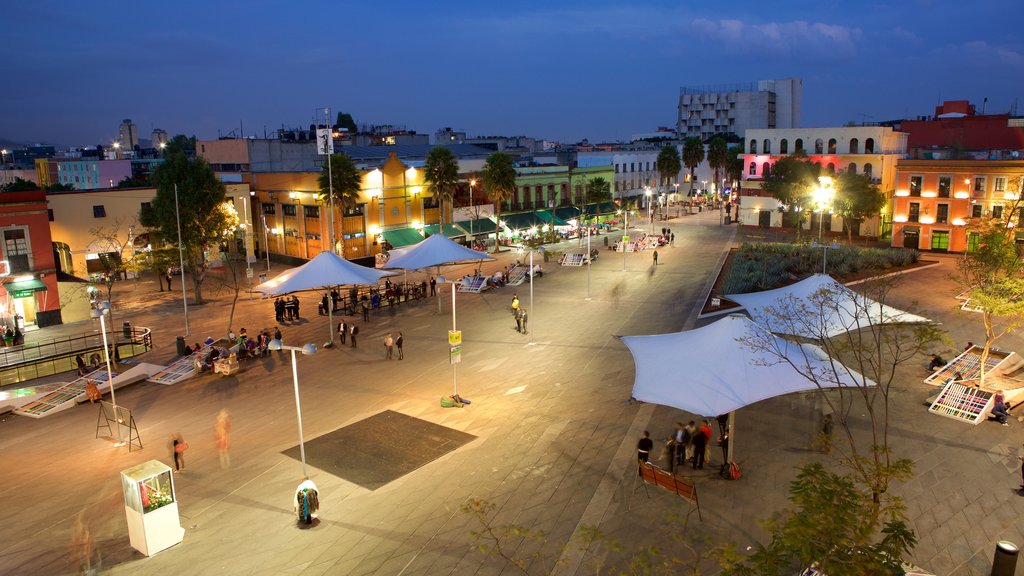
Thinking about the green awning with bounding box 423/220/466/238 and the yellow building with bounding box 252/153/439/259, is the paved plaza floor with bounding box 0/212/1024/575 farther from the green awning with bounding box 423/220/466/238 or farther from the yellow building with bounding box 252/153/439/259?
the green awning with bounding box 423/220/466/238

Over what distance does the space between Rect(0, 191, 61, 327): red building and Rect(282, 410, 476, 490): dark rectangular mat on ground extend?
2324 centimetres

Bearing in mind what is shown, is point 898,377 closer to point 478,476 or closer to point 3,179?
point 478,476

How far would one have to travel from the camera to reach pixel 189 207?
37.7m

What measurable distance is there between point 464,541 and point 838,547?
24.6 ft

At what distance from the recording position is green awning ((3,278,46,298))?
1293 inches

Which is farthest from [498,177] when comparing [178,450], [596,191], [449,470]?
[178,450]

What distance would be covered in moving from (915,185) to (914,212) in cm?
215

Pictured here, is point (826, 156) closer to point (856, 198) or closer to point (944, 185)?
point (856, 198)

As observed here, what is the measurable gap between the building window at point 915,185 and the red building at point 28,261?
59.4m

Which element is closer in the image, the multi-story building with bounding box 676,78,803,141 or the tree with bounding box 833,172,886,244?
the tree with bounding box 833,172,886,244

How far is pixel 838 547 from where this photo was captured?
812cm

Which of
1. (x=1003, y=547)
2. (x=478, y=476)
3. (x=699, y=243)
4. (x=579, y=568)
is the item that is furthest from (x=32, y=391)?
(x=699, y=243)

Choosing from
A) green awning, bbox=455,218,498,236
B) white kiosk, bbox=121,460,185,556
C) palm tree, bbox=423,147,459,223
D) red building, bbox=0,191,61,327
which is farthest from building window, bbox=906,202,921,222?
red building, bbox=0,191,61,327

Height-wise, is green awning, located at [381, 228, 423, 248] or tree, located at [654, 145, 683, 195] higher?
tree, located at [654, 145, 683, 195]
